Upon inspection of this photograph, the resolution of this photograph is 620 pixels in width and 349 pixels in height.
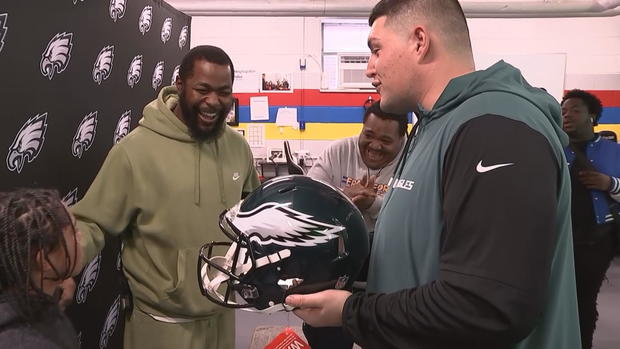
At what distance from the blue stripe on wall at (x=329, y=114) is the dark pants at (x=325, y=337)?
13.0 feet

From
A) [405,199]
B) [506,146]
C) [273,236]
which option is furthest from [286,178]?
[506,146]

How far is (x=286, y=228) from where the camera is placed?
1.11 m

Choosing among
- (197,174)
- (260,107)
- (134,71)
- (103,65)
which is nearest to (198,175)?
(197,174)

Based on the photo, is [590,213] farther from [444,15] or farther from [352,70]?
[352,70]

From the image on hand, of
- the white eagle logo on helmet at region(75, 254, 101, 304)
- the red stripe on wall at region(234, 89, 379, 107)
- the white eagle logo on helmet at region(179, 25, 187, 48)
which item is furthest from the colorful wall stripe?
the white eagle logo on helmet at region(75, 254, 101, 304)

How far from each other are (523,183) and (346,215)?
1.73 ft

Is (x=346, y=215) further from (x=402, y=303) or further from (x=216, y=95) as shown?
(x=216, y=95)

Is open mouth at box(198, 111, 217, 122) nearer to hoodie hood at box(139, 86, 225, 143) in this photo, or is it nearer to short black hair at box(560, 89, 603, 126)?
hoodie hood at box(139, 86, 225, 143)

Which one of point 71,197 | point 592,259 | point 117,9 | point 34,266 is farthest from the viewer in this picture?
point 592,259

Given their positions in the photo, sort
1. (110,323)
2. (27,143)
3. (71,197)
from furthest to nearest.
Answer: (110,323)
(71,197)
(27,143)

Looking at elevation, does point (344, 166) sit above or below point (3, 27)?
below

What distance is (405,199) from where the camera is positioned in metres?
0.92

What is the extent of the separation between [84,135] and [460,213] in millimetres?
1761

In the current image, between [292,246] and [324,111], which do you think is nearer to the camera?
[292,246]
